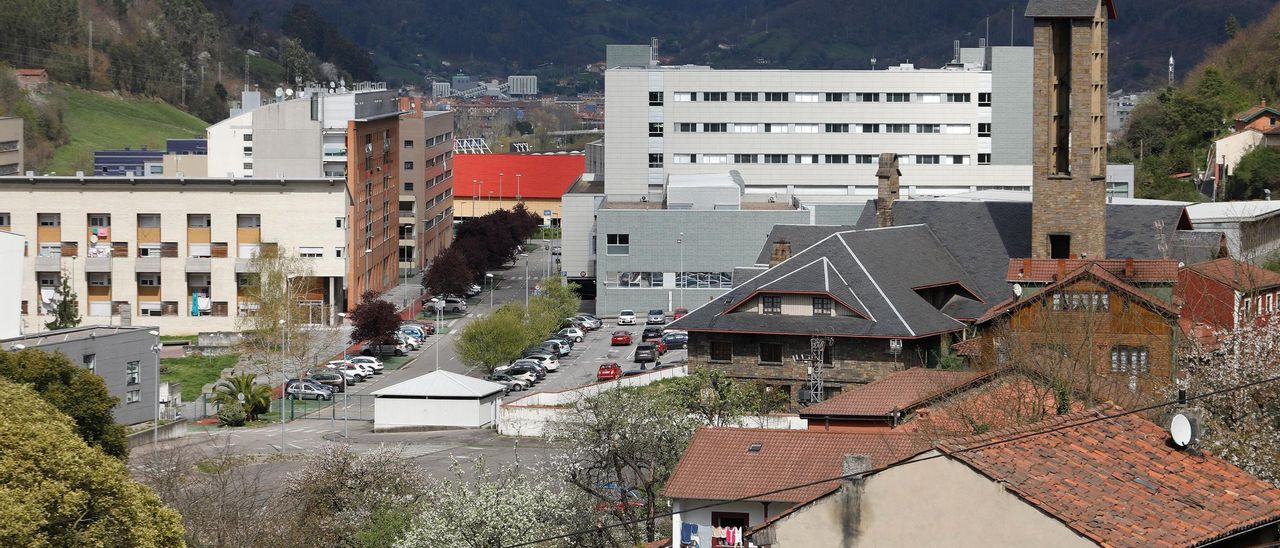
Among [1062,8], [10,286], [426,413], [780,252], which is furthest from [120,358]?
[1062,8]

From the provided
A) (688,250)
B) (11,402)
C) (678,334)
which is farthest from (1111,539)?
(688,250)

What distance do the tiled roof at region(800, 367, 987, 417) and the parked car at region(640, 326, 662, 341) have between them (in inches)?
1518

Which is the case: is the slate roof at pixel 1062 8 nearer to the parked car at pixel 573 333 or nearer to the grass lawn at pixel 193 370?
the parked car at pixel 573 333

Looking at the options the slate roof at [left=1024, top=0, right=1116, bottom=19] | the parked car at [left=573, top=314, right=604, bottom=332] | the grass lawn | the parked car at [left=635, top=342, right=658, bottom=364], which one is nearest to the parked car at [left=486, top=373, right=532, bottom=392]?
the parked car at [left=635, top=342, right=658, bottom=364]

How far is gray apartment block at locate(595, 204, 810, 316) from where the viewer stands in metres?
88.9

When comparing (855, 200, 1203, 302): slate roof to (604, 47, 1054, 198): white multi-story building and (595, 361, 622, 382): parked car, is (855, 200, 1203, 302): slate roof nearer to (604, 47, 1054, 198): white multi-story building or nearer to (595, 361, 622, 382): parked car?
(595, 361, 622, 382): parked car

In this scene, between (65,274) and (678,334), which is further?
(65,274)

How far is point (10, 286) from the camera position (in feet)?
226

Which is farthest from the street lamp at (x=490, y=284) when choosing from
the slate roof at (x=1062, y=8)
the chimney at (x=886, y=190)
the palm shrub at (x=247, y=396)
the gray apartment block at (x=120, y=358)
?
the slate roof at (x=1062, y=8)

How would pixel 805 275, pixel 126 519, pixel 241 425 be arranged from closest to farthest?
pixel 126 519 < pixel 805 275 < pixel 241 425

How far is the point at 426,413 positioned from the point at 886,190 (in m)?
17.8

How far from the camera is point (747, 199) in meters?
102

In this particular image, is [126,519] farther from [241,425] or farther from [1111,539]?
[241,425]

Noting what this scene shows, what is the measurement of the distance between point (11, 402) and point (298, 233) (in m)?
54.3
